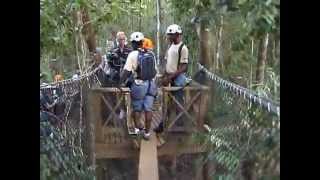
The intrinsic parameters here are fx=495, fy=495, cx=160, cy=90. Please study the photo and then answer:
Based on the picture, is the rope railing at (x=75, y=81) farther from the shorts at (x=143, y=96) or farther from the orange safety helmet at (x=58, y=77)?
the shorts at (x=143, y=96)

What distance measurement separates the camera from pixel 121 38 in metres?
1.63

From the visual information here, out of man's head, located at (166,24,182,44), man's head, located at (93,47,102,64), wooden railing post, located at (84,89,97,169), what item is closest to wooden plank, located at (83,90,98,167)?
wooden railing post, located at (84,89,97,169)

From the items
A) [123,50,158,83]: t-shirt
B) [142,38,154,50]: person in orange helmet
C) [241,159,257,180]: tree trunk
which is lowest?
[241,159,257,180]: tree trunk

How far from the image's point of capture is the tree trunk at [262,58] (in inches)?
63.8

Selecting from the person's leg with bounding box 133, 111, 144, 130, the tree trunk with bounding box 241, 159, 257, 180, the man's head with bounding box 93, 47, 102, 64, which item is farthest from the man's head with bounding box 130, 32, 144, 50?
the tree trunk with bounding box 241, 159, 257, 180

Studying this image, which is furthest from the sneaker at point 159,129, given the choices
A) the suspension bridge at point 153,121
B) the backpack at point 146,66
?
the backpack at point 146,66

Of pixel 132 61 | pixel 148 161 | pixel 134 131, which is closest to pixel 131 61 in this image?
pixel 132 61

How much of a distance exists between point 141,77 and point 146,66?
40 mm

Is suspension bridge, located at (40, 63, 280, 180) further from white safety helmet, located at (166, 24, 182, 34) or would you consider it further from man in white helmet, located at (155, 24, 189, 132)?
white safety helmet, located at (166, 24, 182, 34)

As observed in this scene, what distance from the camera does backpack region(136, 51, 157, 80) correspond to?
1630 mm

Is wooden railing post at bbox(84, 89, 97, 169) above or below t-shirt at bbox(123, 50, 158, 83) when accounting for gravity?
below
